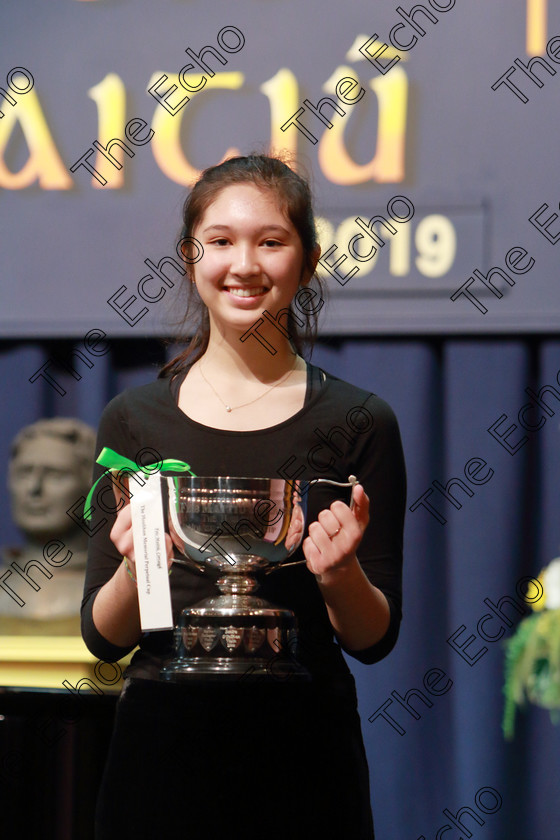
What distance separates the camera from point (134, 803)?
925 mm

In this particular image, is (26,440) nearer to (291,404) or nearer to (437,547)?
(437,547)

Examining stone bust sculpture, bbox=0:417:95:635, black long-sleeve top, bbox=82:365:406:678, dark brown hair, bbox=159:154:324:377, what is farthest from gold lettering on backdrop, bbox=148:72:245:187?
black long-sleeve top, bbox=82:365:406:678

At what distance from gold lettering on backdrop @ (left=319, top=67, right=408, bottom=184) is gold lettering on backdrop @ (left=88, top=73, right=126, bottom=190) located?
448 millimetres

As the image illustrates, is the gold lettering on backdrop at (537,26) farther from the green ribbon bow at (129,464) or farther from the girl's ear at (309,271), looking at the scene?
the green ribbon bow at (129,464)

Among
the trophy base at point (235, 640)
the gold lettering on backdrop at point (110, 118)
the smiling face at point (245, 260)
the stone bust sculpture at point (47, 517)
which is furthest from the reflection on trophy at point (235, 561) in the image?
the gold lettering on backdrop at point (110, 118)

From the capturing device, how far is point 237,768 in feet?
2.97

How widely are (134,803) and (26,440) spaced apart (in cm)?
120

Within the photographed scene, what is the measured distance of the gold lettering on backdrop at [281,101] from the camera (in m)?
2.10

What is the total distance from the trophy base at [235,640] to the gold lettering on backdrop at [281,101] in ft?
4.48

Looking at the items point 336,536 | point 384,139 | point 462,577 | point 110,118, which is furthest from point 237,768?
point 110,118

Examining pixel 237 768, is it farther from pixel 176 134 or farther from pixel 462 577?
pixel 176 134

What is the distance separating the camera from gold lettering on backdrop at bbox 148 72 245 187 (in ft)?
7.04

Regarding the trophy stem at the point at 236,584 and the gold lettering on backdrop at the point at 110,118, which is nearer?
the trophy stem at the point at 236,584

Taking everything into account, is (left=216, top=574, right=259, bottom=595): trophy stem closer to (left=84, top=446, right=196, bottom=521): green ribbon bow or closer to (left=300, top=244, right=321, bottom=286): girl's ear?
(left=84, top=446, right=196, bottom=521): green ribbon bow
